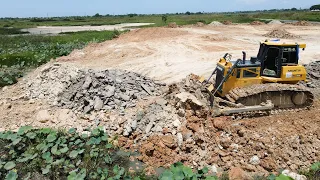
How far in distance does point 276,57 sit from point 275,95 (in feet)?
4.40

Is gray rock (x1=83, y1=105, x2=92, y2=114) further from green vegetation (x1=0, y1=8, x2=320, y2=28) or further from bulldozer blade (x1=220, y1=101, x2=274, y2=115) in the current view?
green vegetation (x1=0, y1=8, x2=320, y2=28)

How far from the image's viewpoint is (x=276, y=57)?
10500 mm

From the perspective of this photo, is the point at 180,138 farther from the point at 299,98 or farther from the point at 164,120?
the point at 299,98

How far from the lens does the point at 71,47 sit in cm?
2672

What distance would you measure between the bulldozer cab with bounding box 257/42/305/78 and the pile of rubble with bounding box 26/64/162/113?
4573 mm

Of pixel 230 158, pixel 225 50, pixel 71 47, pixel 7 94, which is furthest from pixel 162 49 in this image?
pixel 230 158

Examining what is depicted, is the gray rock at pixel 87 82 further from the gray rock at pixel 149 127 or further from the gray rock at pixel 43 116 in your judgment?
the gray rock at pixel 149 127

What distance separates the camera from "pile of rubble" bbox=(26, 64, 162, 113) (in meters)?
11.4

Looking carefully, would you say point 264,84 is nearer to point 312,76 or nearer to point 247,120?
point 247,120

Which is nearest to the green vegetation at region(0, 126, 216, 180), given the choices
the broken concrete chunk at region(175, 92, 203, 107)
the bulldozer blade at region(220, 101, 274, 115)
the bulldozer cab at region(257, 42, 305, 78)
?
the broken concrete chunk at region(175, 92, 203, 107)

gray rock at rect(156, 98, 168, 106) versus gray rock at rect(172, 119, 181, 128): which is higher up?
gray rock at rect(156, 98, 168, 106)

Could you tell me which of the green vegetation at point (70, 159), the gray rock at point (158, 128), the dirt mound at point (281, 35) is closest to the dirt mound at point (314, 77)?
the green vegetation at point (70, 159)

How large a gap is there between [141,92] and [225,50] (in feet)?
39.1

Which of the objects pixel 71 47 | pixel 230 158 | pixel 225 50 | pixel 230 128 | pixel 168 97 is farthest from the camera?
pixel 71 47
